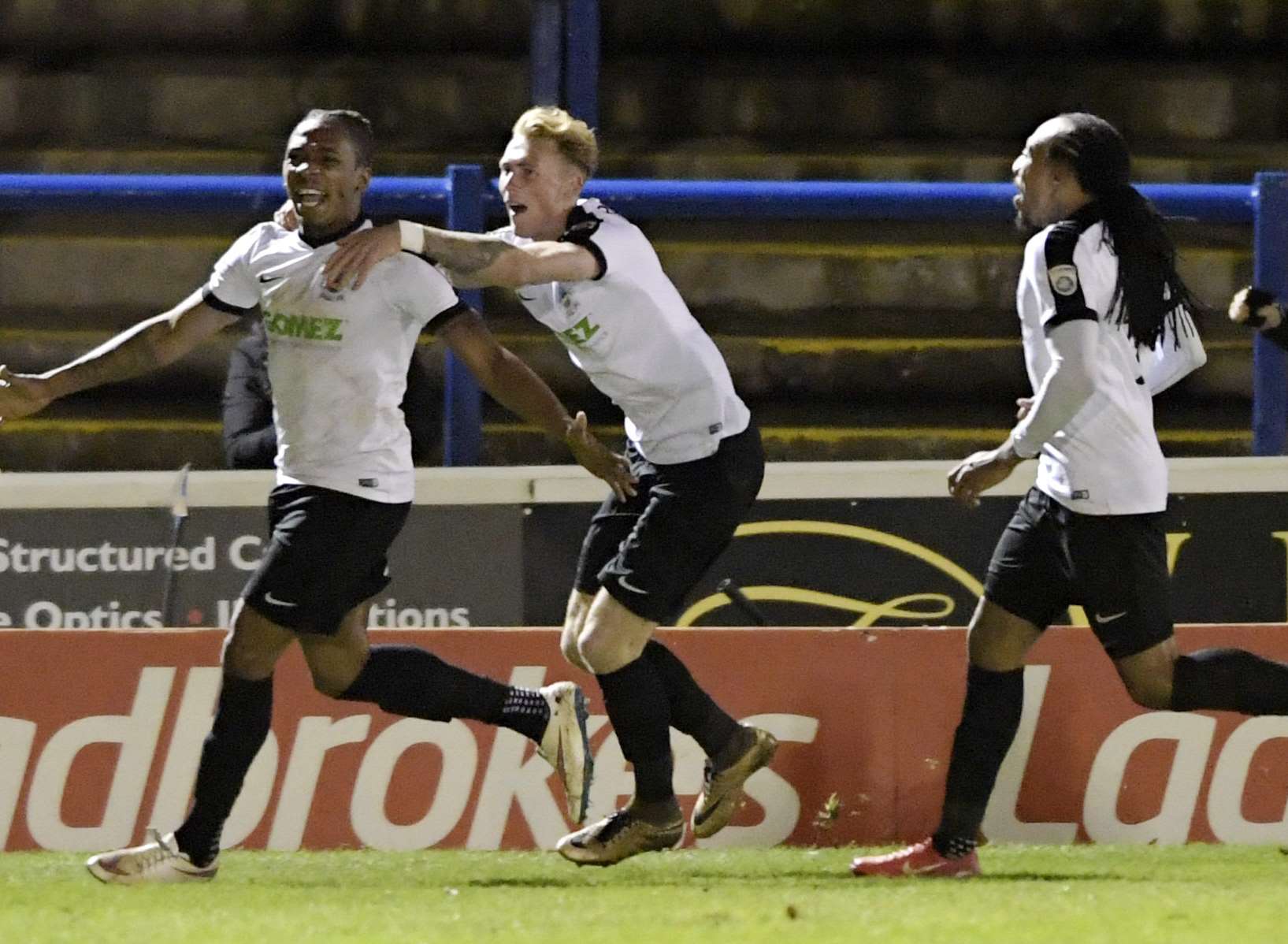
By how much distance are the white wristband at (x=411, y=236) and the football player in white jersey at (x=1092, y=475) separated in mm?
1271

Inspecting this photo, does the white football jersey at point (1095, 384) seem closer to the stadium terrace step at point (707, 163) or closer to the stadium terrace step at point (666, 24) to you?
the stadium terrace step at point (707, 163)

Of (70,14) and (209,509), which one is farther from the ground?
(70,14)

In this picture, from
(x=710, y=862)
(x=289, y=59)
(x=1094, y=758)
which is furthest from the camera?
(x=289, y=59)

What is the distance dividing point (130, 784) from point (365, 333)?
1.57 m

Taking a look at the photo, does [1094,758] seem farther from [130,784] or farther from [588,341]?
[130,784]

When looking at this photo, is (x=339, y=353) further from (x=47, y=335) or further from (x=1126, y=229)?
(x=47, y=335)

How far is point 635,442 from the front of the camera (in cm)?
590

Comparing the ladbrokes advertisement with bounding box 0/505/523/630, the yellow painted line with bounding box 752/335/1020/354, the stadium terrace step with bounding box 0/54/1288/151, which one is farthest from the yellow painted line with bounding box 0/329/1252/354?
the ladbrokes advertisement with bounding box 0/505/523/630

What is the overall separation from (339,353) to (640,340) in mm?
687

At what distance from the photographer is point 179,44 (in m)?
11.5

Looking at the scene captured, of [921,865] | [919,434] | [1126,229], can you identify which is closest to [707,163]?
[919,434]

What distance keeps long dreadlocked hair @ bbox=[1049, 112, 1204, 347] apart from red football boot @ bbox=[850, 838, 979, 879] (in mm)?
1222

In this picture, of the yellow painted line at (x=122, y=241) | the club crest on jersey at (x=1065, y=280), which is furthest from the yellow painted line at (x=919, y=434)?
the club crest on jersey at (x=1065, y=280)

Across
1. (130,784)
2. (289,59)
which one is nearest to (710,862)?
(130,784)
